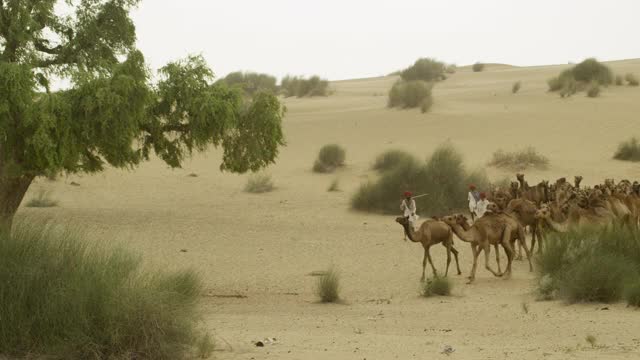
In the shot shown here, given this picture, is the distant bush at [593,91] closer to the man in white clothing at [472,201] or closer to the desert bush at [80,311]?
the man in white clothing at [472,201]

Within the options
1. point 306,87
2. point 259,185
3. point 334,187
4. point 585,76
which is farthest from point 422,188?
point 306,87

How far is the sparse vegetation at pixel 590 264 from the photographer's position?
39.9 ft

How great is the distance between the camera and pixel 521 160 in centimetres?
3272

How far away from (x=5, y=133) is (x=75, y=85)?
58.8 inches

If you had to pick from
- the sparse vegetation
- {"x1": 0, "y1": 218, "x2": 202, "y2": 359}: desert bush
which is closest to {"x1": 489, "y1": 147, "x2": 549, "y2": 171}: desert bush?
the sparse vegetation

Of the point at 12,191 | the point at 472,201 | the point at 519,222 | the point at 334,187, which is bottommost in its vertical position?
the point at 334,187

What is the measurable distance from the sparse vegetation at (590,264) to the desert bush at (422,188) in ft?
38.4

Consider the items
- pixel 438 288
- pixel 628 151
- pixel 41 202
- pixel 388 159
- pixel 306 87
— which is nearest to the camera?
pixel 438 288

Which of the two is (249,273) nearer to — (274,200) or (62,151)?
(62,151)

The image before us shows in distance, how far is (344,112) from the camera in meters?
48.1

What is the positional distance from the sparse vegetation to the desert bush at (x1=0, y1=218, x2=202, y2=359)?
18.1 feet

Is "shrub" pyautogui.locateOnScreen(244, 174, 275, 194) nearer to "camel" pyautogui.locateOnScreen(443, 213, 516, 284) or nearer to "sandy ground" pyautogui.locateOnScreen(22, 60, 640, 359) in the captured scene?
"sandy ground" pyautogui.locateOnScreen(22, 60, 640, 359)

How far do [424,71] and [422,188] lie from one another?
4293cm

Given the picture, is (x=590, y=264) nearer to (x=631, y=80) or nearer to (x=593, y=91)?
(x=593, y=91)
